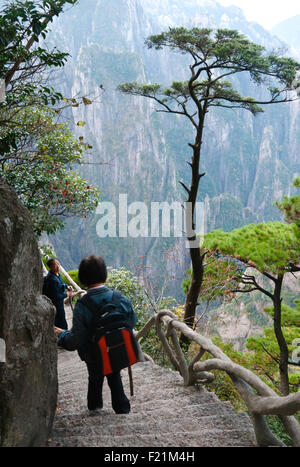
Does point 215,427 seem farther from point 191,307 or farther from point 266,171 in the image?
point 266,171

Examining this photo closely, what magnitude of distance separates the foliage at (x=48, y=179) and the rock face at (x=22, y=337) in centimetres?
399

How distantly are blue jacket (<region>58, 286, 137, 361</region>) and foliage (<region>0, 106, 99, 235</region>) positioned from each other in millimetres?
3894

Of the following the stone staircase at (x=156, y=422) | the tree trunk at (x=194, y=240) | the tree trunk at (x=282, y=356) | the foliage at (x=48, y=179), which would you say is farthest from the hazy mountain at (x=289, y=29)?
the stone staircase at (x=156, y=422)

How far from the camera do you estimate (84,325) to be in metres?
1.99

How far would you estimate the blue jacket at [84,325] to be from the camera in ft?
6.44

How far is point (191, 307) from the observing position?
6863 mm

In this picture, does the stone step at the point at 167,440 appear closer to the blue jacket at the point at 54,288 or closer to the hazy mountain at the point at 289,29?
the blue jacket at the point at 54,288

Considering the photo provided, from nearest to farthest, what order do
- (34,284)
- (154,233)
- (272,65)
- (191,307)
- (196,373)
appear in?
(34,284) → (196,373) → (272,65) → (191,307) → (154,233)

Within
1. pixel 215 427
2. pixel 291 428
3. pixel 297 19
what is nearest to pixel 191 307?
pixel 215 427

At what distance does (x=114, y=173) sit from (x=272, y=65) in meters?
59.9


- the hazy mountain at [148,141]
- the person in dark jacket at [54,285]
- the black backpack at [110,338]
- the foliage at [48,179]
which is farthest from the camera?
the hazy mountain at [148,141]

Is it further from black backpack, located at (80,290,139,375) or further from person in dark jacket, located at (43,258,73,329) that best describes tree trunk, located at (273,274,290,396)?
black backpack, located at (80,290,139,375)

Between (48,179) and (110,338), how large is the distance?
4.68m

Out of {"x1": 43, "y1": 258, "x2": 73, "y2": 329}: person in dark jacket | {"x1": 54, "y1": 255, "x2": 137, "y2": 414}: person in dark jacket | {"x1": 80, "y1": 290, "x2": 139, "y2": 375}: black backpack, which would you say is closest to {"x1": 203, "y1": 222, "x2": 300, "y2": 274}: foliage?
{"x1": 43, "y1": 258, "x2": 73, "y2": 329}: person in dark jacket
